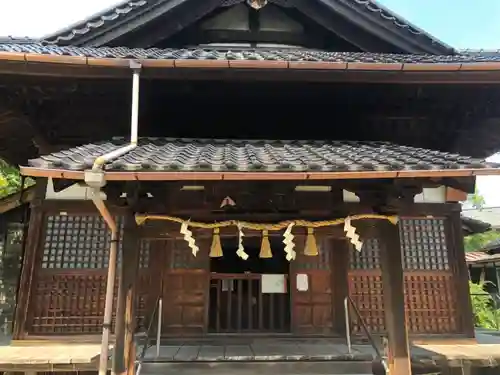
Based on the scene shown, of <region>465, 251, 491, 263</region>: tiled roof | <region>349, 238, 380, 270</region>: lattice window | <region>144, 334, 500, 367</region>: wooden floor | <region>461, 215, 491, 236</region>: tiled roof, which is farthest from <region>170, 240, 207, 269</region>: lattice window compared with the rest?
<region>465, 251, 491, 263</region>: tiled roof

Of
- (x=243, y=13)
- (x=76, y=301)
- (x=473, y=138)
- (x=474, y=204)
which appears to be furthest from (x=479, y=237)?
(x=76, y=301)

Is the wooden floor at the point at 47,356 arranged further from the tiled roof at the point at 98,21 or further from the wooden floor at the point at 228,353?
the tiled roof at the point at 98,21

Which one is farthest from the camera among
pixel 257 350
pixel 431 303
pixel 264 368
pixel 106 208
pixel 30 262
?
Answer: pixel 431 303

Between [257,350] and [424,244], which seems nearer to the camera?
[257,350]

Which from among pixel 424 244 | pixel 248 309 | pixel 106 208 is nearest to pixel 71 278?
pixel 106 208

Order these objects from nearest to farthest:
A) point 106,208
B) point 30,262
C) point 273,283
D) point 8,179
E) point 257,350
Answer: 1. point 106,208
2. point 257,350
3. point 30,262
4. point 273,283
5. point 8,179

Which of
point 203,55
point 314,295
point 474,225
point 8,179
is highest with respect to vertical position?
point 8,179

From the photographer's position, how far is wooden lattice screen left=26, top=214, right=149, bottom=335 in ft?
18.6

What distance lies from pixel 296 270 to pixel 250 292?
4.30 feet

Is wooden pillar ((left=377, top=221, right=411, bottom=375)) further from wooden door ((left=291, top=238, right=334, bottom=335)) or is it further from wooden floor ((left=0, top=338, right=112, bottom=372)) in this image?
wooden floor ((left=0, top=338, right=112, bottom=372))

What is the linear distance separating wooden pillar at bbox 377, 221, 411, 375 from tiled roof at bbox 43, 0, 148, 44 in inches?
190

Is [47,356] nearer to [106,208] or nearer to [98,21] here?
[106,208]

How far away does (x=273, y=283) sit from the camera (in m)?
7.15

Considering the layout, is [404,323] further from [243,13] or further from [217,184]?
[243,13]
